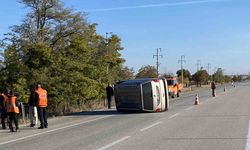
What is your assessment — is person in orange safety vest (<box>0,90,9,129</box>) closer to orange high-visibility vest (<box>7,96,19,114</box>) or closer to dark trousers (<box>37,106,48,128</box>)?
orange high-visibility vest (<box>7,96,19,114</box>)

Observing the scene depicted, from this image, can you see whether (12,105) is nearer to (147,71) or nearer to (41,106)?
(41,106)

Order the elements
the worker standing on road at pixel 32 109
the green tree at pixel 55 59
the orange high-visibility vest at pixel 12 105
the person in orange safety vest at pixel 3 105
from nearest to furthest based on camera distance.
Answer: the orange high-visibility vest at pixel 12 105, the person in orange safety vest at pixel 3 105, the worker standing on road at pixel 32 109, the green tree at pixel 55 59

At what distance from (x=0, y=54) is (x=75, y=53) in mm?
5736

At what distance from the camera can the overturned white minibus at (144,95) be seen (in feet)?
85.7

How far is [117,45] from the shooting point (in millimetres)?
53812

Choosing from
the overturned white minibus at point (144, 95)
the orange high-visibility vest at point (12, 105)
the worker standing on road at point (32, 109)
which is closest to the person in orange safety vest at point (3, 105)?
the orange high-visibility vest at point (12, 105)

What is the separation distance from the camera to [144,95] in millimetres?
26188

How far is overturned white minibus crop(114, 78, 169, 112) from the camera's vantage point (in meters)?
26.1

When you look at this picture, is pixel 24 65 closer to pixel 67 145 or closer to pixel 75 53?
pixel 75 53

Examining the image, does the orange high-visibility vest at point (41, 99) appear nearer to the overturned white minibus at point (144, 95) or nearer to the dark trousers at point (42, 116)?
the dark trousers at point (42, 116)

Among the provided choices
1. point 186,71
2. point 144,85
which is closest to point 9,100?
point 144,85

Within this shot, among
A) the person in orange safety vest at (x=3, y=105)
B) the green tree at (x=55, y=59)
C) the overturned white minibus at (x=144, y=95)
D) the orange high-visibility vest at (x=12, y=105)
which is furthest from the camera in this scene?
the green tree at (x=55, y=59)

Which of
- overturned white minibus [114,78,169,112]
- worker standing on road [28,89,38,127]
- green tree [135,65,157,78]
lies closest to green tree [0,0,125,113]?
overturned white minibus [114,78,169,112]

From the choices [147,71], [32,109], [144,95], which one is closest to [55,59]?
[144,95]
